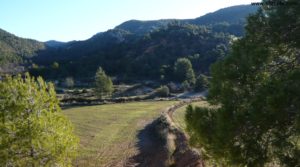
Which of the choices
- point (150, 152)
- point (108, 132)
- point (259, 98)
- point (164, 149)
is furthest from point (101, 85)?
point (259, 98)

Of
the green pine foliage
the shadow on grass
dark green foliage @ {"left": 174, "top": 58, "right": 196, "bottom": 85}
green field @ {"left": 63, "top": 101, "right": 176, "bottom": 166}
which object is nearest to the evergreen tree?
green field @ {"left": 63, "top": 101, "right": 176, "bottom": 166}

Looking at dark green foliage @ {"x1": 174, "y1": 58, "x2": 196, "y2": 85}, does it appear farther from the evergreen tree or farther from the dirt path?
the dirt path

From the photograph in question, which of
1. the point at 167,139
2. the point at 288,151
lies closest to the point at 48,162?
the point at 288,151

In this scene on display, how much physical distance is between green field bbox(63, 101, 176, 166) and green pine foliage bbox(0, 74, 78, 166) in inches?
549

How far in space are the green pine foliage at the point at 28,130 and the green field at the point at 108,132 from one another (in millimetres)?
13954

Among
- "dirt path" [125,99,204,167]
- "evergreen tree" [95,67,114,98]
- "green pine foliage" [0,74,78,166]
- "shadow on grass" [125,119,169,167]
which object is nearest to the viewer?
"green pine foliage" [0,74,78,166]

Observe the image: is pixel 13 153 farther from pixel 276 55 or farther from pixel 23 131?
pixel 276 55

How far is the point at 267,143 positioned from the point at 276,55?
14.0 feet

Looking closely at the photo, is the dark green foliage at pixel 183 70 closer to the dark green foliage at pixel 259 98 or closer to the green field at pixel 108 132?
the green field at pixel 108 132

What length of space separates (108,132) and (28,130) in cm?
3302

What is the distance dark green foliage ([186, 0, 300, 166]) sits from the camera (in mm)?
15172

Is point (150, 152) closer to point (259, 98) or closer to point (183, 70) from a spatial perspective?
point (259, 98)

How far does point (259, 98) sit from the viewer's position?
1584 cm

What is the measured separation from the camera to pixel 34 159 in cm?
2498
